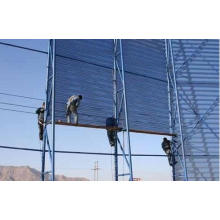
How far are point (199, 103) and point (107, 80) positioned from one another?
4804 millimetres

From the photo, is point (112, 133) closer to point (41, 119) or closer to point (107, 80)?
point (107, 80)

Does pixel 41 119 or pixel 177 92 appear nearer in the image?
pixel 41 119

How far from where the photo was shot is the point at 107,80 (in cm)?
1262

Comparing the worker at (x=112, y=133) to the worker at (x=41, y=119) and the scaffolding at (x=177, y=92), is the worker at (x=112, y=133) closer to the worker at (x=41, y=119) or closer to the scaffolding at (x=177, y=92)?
the scaffolding at (x=177, y=92)

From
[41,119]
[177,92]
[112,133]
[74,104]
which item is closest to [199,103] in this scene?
[177,92]

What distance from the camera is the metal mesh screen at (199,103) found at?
14.3 metres

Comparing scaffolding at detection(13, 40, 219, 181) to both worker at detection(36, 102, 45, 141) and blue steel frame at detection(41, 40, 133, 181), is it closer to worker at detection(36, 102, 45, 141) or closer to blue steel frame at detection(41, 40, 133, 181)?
blue steel frame at detection(41, 40, 133, 181)

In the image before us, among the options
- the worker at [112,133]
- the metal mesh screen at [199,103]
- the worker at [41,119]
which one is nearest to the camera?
the worker at [41,119]

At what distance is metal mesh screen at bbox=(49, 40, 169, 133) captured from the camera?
37.8 ft

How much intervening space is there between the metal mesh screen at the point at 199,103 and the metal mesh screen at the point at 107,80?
103 centimetres

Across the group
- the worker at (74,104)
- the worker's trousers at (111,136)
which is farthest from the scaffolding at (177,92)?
the worker at (74,104)
